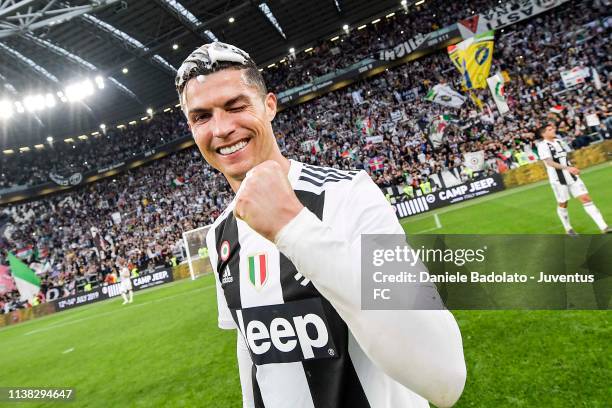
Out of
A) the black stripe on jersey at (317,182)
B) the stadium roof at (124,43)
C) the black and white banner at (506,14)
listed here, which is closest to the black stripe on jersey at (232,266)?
the black stripe on jersey at (317,182)

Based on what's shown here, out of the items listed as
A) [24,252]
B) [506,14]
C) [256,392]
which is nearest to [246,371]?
[256,392]

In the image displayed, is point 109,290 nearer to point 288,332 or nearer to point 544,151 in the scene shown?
point 544,151

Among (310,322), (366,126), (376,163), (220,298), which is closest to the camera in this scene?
(310,322)

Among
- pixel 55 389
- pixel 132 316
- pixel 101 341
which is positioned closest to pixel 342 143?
pixel 132 316

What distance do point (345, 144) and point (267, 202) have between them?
28095 millimetres

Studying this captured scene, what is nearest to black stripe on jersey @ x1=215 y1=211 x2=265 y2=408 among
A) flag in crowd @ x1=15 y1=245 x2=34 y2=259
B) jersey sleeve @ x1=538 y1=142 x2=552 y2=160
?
jersey sleeve @ x1=538 y1=142 x2=552 y2=160

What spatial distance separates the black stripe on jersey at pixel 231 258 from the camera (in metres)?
1.44

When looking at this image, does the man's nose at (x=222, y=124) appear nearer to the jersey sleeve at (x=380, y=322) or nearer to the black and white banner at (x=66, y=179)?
the jersey sleeve at (x=380, y=322)

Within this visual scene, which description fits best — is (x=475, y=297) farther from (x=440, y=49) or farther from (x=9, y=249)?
(x=9, y=249)

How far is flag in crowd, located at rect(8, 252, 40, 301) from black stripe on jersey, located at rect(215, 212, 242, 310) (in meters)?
25.7

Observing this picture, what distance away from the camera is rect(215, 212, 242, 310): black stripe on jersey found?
4.72ft

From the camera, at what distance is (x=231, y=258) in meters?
1.53

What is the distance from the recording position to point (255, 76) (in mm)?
1452

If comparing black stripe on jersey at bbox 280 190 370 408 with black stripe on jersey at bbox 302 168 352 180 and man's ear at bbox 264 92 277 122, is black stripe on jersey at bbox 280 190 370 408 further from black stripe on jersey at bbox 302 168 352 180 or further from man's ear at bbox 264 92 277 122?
man's ear at bbox 264 92 277 122
